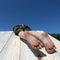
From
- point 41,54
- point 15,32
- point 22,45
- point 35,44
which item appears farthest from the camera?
point 15,32

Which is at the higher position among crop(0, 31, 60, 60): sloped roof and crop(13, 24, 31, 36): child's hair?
crop(13, 24, 31, 36): child's hair

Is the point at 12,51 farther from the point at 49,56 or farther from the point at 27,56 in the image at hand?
the point at 49,56

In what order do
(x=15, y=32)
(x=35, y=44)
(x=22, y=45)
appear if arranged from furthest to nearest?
(x=15, y=32), (x=22, y=45), (x=35, y=44)

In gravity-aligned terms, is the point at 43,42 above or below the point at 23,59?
above

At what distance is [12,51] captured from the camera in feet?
9.18

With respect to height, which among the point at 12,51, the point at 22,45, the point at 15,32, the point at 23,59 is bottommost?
the point at 23,59

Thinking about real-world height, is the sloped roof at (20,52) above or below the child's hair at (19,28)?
below

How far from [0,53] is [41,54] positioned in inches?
20.8

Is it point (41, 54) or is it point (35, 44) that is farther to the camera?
point (41, 54)

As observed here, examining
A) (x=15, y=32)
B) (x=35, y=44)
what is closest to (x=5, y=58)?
(x=35, y=44)

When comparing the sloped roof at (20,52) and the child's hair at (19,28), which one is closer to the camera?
the sloped roof at (20,52)

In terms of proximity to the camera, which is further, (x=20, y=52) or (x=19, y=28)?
(x=19, y=28)

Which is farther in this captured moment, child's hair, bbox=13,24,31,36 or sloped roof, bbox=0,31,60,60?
child's hair, bbox=13,24,31,36

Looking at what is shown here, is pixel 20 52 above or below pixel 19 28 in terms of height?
below
